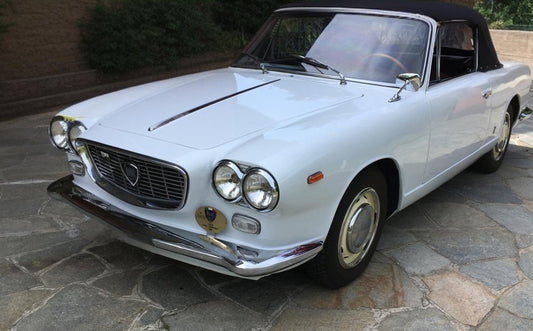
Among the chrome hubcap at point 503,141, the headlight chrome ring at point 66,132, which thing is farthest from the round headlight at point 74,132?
the chrome hubcap at point 503,141

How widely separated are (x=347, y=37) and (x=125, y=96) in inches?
62.1

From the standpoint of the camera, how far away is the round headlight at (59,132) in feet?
10.0

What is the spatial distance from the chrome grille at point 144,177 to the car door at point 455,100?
171cm

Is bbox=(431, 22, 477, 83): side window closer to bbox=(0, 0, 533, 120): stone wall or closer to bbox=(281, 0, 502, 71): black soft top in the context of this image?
bbox=(281, 0, 502, 71): black soft top

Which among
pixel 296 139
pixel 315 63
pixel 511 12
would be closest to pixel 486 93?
pixel 315 63

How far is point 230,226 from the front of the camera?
2.38 meters

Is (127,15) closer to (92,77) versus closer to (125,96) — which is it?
(92,77)

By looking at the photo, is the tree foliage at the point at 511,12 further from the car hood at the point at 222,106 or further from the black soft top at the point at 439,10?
the car hood at the point at 222,106

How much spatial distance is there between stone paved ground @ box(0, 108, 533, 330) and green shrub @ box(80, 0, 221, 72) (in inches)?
179

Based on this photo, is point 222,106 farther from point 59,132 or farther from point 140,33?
point 140,33

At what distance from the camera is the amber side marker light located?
7.65 ft

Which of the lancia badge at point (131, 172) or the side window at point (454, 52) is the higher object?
the side window at point (454, 52)

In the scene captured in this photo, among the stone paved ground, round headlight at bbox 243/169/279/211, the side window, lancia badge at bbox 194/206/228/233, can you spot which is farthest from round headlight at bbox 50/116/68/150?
the side window

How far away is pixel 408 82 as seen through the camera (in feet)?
10.3
